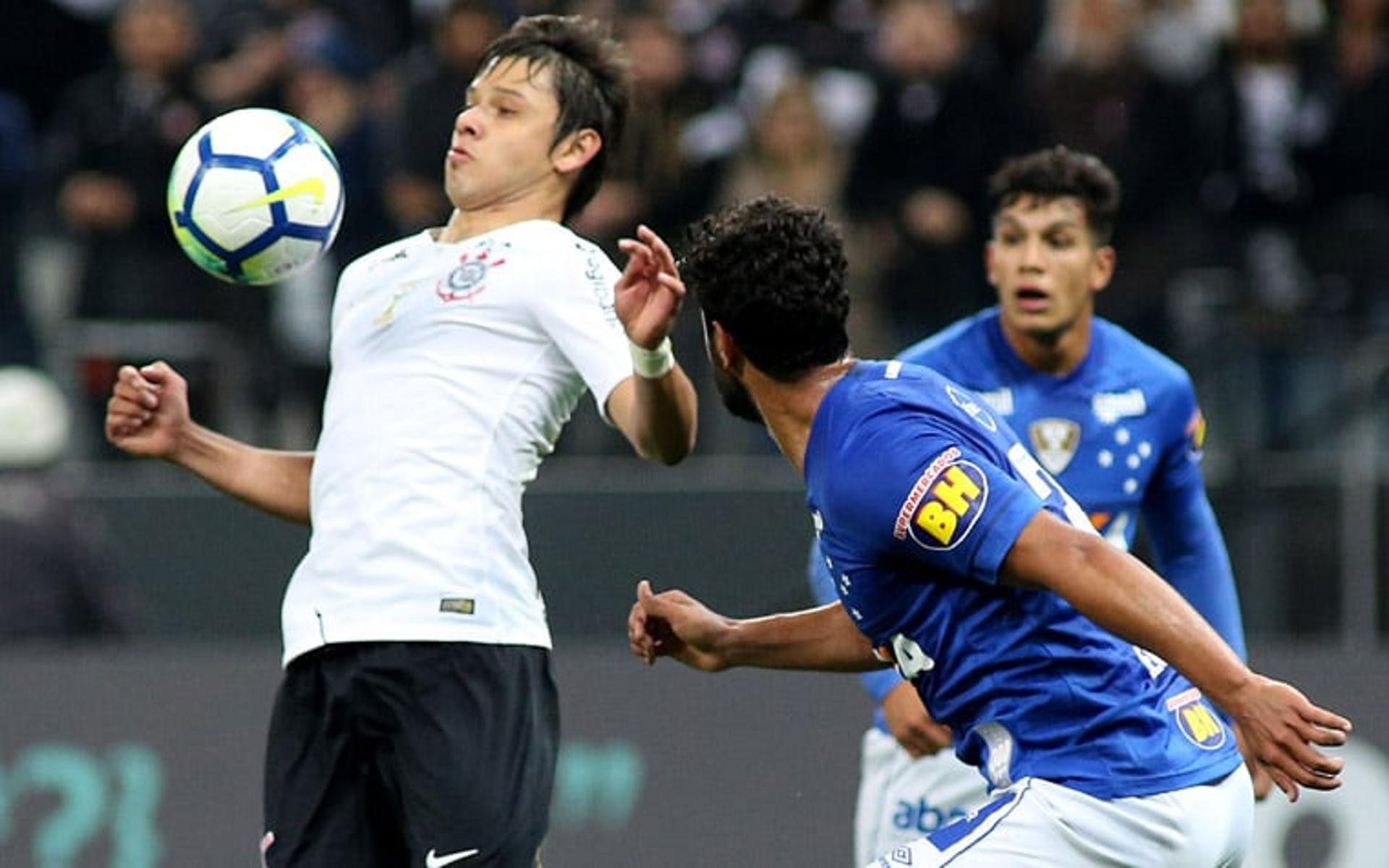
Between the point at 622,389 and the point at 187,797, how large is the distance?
3918 mm

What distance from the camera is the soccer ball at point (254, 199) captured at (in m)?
5.16

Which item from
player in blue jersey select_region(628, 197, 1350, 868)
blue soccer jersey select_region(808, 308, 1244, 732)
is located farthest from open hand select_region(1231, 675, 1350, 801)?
blue soccer jersey select_region(808, 308, 1244, 732)

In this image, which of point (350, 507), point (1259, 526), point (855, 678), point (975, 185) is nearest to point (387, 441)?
point (350, 507)

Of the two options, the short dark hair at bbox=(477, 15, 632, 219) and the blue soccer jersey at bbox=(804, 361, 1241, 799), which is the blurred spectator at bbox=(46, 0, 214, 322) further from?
the blue soccer jersey at bbox=(804, 361, 1241, 799)

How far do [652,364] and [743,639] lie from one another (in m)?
0.58

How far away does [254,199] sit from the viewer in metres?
5.14

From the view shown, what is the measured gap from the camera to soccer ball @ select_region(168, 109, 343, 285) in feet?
16.9

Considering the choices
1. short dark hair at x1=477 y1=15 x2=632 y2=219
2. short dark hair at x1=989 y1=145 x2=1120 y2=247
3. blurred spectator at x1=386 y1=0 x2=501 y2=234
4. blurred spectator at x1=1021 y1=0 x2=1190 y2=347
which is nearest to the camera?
short dark hair at x1=477 y1=15 x2=632 y2=219

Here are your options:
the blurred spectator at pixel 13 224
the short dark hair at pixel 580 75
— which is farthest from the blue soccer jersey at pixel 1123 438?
the blurred spectator at pixel 13 224

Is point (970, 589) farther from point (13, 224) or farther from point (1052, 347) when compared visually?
point (13, 224)

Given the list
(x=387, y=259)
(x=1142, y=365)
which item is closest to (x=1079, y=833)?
(x=387, y=259)

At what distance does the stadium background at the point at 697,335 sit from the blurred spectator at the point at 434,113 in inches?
0.9

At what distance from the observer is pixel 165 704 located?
8164mm

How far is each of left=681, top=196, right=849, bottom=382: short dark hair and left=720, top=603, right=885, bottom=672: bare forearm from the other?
61cm
